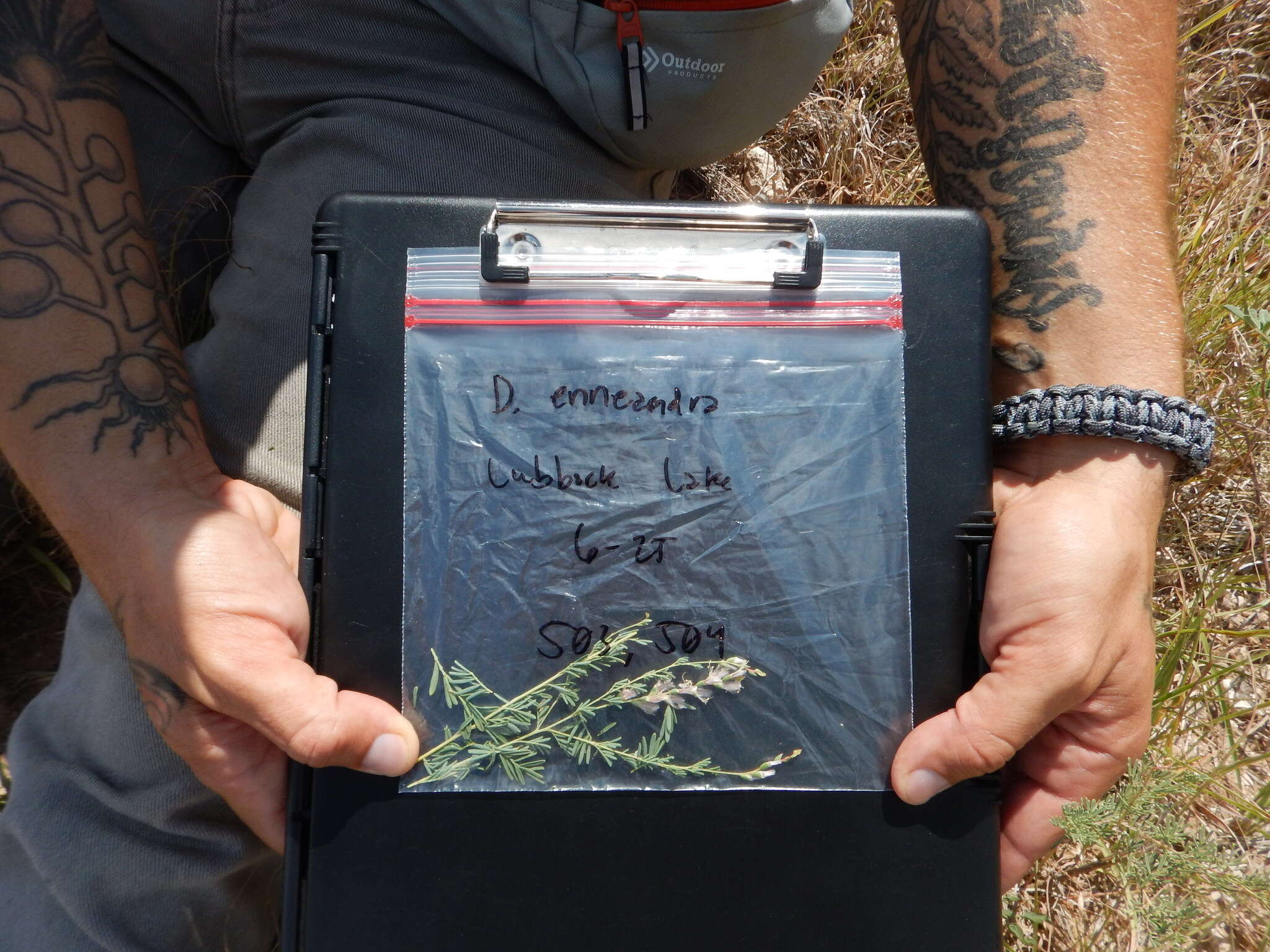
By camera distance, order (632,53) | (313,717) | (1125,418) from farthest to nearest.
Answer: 1. (632,53)
2. (1125,418)
3. (313,717)

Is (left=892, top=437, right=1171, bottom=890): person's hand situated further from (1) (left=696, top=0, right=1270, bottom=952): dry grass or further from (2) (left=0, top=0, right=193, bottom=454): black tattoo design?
(2) (left=0, top=0, right=193, bottom=454): black tattoo design

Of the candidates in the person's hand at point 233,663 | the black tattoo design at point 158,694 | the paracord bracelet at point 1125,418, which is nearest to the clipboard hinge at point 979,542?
the paracord bracelet at point 1125,418

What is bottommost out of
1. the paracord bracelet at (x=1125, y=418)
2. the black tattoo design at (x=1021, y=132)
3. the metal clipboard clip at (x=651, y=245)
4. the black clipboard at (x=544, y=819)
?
the black clipboard at (x=544, y=819)

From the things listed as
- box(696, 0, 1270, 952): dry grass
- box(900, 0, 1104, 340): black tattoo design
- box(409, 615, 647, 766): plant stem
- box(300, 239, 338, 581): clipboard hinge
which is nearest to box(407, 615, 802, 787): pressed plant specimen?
box(409, 615, 647, 766): plant stem

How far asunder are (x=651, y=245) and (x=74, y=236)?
1.98 feet

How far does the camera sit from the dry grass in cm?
114

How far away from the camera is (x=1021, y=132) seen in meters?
0.92

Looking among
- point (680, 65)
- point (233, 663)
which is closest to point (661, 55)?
point (680, 65)

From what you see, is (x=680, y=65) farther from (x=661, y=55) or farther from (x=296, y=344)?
(x=296, y=344)

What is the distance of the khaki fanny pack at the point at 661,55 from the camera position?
90 centimetres

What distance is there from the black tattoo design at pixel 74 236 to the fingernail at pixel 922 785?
783 mm

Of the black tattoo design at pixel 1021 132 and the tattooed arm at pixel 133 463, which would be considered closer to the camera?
the tattooed arm at pixel 133 463

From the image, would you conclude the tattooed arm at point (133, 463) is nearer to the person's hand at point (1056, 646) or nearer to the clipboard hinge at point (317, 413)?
the clipboard hinge at point (317, 413)

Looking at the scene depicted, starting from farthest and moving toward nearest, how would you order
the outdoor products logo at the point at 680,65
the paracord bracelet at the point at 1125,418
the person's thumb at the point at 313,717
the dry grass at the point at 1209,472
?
the dry grass at the point at 1209,472
the outdoor products logo at the point at 680,65
the paracord bracelet at the point at 1125,418
the person's thumb at the point at 313,717
